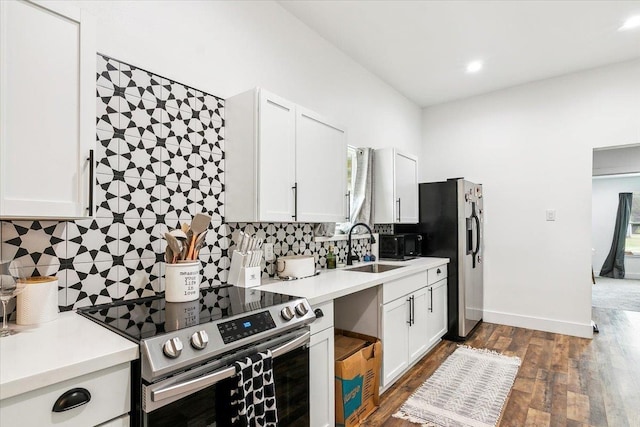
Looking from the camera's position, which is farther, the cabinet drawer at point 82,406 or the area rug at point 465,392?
the area rug at point 465,392

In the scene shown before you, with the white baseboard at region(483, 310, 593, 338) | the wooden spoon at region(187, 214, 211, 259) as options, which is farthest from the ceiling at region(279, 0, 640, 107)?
the white baseboard at region(483, 310, 593, 338)

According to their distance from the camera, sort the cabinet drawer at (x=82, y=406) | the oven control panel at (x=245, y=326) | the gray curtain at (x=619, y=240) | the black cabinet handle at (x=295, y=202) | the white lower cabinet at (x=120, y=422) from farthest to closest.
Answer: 1. the gray curtain at (x=619, y=240)
2. the black cabinet handle at (x=295, y=202)
3. the oven control panel at (x=245, y=326)
4. the white lower cabinet at (x=120, y=422)
5. the cabinet drawer at (x=82, y=406)

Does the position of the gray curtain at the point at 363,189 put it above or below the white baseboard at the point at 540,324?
above

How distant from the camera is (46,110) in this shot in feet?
3.86

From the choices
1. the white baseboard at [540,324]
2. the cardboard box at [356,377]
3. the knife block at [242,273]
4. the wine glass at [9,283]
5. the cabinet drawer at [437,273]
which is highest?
the wine glass at [9,283]

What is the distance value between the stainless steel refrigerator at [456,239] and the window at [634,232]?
620cm

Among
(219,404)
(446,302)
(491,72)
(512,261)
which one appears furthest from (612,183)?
(219,404)

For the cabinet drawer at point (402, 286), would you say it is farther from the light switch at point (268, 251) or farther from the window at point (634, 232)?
the window at point (634, 232)

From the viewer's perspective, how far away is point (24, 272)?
4.40 ft

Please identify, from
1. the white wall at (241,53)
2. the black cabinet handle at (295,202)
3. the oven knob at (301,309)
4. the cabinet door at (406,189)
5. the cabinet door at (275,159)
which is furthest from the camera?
the cabinet door at (406,189)

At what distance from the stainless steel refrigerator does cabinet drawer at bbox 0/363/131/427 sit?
3.34m

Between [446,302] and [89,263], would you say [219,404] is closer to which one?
[89,263]

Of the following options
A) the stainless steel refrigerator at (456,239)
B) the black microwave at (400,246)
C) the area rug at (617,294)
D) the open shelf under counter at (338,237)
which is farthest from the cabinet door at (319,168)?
the area rug at (617,294)

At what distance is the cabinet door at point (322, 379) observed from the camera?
1.80 metres
